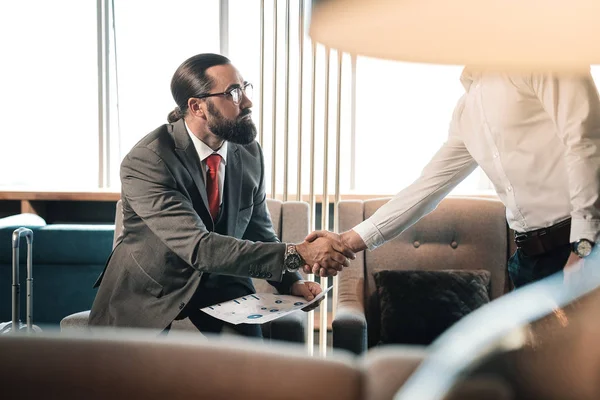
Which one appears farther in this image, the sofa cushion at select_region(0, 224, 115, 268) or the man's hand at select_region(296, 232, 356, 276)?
the sofa cushion at select_region(0, 224, 115, 268)

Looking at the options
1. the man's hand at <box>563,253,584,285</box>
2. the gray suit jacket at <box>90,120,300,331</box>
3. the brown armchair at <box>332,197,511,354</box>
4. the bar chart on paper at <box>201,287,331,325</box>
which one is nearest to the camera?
the man's hand at <box>563,253,584,285</box>

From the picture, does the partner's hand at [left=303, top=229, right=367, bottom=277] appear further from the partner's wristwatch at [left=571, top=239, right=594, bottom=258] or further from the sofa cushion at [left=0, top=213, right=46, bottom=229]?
the sofa cushion at [left=0, top=213, right=46, bottom=229]

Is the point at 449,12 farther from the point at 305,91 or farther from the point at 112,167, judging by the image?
the point at 112,167

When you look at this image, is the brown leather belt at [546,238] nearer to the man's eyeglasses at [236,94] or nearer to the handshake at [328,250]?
the handshake at [328,250]

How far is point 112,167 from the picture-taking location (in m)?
4.65

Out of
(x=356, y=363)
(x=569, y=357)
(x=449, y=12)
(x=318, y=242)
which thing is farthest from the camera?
(x=318, y=242)

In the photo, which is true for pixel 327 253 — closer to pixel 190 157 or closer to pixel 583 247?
pixel 190 157

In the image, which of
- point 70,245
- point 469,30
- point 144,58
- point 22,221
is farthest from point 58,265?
point 469,30

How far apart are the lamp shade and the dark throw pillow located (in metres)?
2.06

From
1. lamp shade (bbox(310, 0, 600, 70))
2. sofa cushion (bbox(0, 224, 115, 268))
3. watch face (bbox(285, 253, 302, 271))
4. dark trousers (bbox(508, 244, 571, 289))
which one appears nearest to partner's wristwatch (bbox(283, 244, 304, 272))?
watch face (bbox(285, 253, 302, 271))

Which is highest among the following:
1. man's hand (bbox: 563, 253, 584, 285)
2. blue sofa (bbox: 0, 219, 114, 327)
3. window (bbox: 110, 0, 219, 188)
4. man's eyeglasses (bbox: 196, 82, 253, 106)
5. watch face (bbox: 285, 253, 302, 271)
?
window (bbox: 110, 0, 219, 188)

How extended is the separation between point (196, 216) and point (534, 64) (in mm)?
1751

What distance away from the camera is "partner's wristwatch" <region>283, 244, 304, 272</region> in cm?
246

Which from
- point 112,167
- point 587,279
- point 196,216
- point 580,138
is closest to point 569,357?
point 587,279
